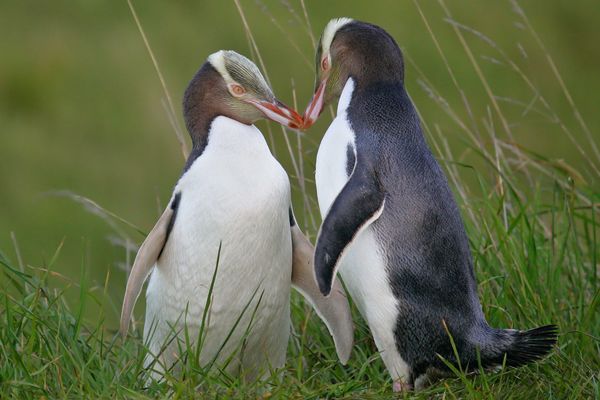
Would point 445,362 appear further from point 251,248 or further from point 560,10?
point 560,10

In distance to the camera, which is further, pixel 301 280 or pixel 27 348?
pixel 301 280

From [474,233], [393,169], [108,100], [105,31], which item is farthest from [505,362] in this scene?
[105,31]

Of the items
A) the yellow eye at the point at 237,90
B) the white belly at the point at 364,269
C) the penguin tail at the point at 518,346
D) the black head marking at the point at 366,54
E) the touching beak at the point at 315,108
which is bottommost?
the penguin tail at the point at 518,346

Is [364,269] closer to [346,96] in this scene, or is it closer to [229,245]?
[229,245]

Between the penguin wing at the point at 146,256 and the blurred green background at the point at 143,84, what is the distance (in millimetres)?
4178

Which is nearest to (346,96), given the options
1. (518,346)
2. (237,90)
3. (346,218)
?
(237,90)

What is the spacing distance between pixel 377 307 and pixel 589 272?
3.10 feet

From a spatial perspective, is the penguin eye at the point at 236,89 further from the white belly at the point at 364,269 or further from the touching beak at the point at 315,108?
the white belly at the point at 364,269

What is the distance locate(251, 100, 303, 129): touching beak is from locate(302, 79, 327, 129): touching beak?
0.03 meters

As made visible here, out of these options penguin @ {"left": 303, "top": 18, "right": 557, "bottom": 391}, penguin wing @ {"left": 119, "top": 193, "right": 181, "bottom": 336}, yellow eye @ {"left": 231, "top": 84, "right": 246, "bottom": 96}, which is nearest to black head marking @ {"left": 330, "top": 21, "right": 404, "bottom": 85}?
penguin @ {"left": 303, "top": 18, "right": 557, "bottom": 391}

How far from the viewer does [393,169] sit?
3803 millimetres

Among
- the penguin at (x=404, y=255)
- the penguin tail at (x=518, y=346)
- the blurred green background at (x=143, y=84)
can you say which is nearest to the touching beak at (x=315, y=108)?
the penguin at (x=404, y=255)

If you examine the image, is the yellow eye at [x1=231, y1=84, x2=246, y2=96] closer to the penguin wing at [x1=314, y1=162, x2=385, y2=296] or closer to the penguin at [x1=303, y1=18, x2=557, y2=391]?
the penguin at [x1=303, y1=18, x2=557, y2=391]

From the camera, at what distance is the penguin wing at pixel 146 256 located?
12.9 ft
